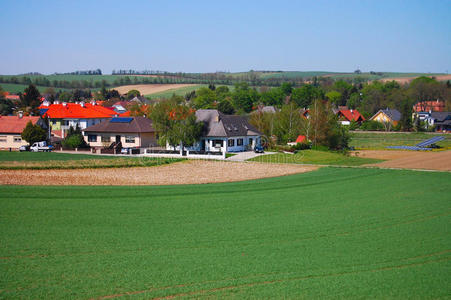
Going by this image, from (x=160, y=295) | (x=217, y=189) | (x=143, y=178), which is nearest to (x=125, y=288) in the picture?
(x=160, y=295)

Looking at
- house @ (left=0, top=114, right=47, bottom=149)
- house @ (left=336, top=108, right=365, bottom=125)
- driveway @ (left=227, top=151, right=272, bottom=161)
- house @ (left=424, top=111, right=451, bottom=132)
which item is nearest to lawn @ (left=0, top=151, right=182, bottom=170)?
driveway @ (left=227, top=151, right=272, bottom=161)

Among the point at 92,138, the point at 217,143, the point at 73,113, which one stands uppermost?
the point at 73,113

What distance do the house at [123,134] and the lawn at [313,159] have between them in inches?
615

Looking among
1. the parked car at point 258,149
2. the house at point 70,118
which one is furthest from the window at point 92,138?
the parked car at point 258,149

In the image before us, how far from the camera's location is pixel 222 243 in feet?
62.4

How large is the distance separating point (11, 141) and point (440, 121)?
9216 centimetres

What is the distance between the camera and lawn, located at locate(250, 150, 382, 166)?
5022 cm

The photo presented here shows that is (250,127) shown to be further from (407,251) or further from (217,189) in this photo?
(407,251)

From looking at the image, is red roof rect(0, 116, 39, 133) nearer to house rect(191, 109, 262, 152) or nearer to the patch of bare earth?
house rect(191, 109, 262, 152)

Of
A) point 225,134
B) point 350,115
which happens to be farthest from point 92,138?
point 350,115

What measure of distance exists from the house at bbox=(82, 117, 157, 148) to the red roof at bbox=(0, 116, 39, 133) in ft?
23.5

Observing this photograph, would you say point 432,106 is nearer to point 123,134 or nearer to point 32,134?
point 123,134

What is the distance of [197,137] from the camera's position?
188 feet

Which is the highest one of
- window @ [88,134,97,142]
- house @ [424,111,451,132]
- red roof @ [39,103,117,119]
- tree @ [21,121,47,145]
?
red roof @ [39,103,117,119]
